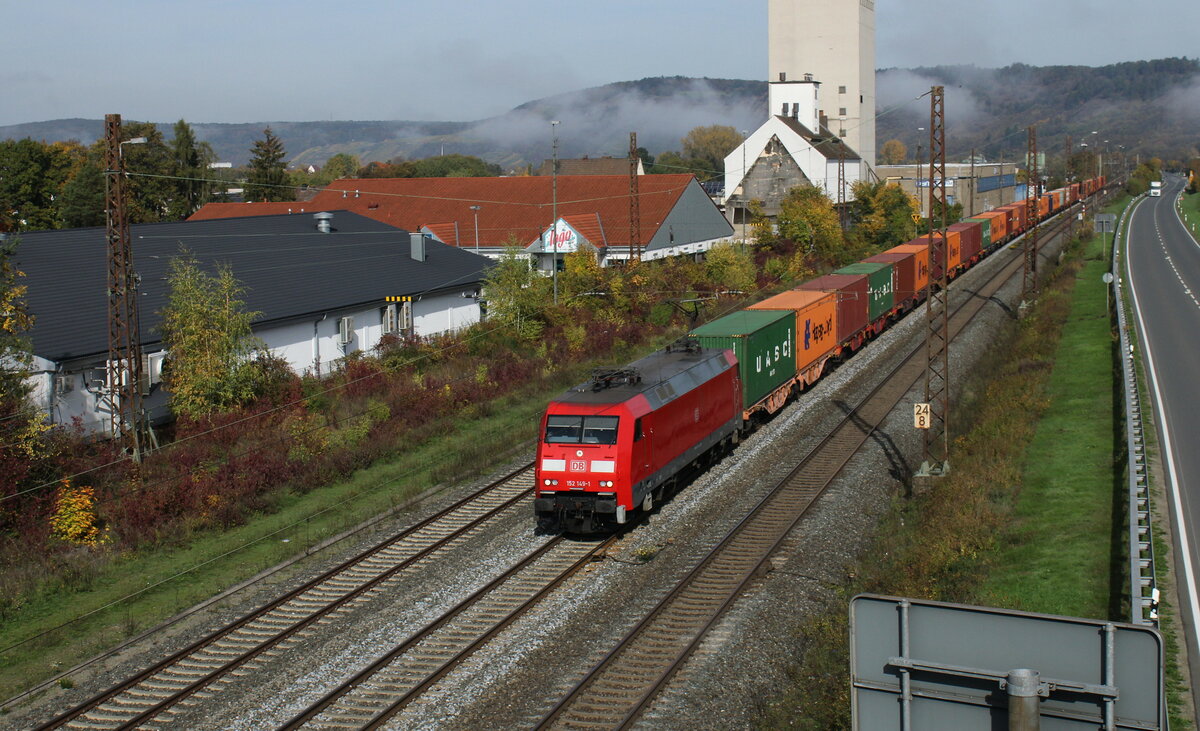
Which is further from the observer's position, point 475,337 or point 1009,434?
point 475,337

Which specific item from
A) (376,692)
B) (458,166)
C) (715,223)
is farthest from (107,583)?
(458,166)

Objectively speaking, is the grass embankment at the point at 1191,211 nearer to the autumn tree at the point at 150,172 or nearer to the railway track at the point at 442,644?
the railway track at the point at 442,644

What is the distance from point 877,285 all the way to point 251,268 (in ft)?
82.4

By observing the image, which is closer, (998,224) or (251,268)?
(251,268)

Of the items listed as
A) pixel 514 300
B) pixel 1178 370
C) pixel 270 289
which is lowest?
pixel 1178 370

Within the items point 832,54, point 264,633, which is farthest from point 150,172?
point 264,633

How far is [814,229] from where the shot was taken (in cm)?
6938

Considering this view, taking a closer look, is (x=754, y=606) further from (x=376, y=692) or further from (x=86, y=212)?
(x=86, y=212)

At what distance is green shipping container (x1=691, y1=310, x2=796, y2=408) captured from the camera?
27.3m

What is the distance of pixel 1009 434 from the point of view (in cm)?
2683

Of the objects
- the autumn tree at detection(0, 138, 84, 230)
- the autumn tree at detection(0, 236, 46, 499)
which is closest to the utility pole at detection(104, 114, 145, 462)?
the autumn tree at detection(0, 236, 46, 499)

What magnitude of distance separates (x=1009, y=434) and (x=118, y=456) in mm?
22653

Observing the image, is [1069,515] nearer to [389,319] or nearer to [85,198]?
[389,319]

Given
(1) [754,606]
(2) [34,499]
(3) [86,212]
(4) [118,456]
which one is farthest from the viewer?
(3) [86,212]
